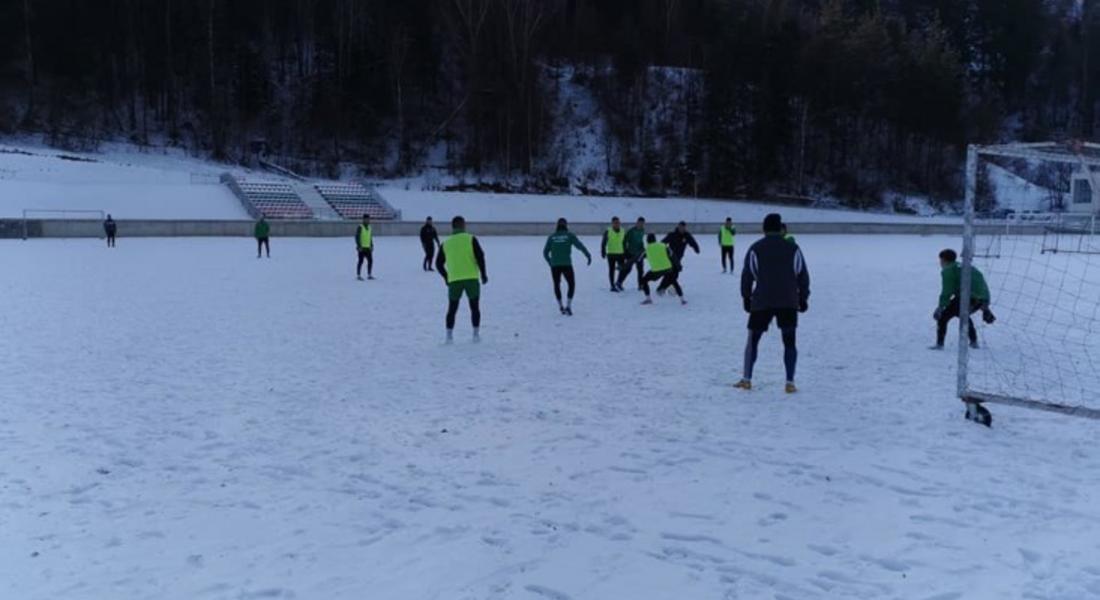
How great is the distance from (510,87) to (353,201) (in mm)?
20321

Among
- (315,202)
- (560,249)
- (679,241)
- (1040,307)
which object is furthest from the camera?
(315,202)

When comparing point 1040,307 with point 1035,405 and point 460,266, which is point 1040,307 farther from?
point 460,266

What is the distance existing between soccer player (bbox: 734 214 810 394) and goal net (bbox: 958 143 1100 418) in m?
1.33

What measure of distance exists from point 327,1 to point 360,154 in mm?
15812

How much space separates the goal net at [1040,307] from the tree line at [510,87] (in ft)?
106

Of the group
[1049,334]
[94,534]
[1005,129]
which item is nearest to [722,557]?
[94,534]

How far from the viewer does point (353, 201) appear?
151 feet

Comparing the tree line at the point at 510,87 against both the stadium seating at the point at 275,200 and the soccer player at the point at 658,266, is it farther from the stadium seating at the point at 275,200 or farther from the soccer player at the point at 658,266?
the soccer player at the point at 658,266

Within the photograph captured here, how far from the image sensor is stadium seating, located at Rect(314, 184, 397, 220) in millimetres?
44281

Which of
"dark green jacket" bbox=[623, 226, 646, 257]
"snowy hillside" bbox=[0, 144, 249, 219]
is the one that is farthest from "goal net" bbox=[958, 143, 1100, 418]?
"snowy hillside" bbox=[0, 144, 249, 219]

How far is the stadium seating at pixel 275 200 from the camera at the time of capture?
41188 millimetres

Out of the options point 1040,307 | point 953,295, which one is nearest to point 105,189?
point 1040,307

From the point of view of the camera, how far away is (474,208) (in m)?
46.7

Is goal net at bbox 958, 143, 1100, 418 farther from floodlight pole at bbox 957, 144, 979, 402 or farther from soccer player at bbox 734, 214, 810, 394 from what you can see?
soccer player at bbox 734, 214, 810, 394
